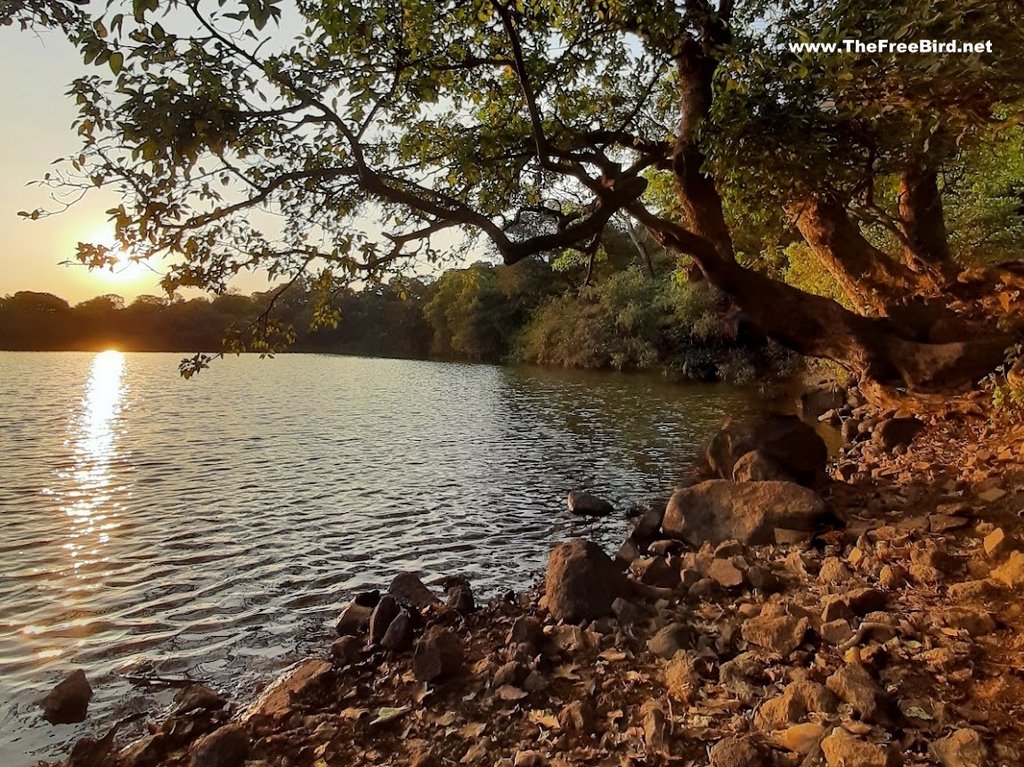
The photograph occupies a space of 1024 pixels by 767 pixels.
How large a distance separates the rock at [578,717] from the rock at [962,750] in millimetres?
2068

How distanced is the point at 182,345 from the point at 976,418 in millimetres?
120826

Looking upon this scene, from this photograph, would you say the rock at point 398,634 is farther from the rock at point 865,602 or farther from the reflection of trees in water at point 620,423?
the reflection of trees in water at point 620,423

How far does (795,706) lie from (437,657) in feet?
9.66

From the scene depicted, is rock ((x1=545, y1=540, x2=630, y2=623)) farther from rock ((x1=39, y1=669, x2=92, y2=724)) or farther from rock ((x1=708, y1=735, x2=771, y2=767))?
rock ((x1=39, y1=669, x2=92, y2=724))

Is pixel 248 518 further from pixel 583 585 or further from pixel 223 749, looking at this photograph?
pixel 583 585

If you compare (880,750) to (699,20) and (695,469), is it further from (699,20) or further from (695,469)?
(695,469)

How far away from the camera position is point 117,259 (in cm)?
636

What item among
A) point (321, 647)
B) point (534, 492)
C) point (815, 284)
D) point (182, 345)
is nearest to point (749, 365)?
point (815, 284)

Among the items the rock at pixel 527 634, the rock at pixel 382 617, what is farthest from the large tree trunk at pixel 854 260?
the rock at pixel 382 617

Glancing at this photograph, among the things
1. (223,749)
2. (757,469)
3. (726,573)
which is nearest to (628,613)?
(726,573)

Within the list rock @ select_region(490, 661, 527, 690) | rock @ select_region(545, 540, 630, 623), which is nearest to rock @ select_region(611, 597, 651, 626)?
rock @ select_region(545, 540, 630, 623)

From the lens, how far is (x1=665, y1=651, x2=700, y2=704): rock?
450 centimetres

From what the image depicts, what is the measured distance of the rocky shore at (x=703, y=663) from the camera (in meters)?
3.88

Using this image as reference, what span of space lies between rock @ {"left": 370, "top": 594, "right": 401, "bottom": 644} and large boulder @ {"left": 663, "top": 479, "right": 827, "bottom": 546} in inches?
168
